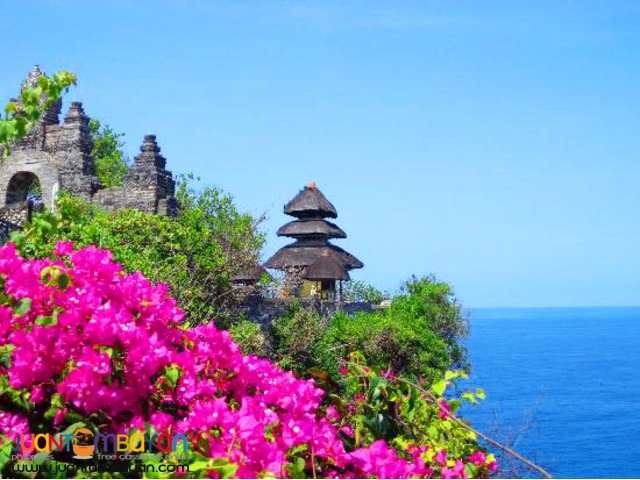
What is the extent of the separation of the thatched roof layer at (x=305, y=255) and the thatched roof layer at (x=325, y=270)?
0.62 metres

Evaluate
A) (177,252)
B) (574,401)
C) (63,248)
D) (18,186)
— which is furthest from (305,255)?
(574,401)

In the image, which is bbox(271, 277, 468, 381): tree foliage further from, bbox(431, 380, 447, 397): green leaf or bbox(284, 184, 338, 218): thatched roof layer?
bbox(431, 380, 447, 397): green leaf

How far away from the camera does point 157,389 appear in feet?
14.6

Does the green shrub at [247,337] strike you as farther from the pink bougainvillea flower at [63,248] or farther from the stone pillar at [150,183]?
the pink bougainvillea flower at [63,248]

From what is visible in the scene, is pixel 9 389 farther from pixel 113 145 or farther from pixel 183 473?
pixel 113 145

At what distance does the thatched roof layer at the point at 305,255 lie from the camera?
30312 millimetres

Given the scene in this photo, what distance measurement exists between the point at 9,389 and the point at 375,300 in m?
29.9

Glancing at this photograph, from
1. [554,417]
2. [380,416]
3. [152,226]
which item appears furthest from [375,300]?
[554,417]

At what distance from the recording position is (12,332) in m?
4.50

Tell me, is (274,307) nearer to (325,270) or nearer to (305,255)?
(325,270)

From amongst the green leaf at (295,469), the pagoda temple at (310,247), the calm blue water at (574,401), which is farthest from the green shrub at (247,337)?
the calm blue water at (574,401)

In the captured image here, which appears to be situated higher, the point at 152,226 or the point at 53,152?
the point at 53,152

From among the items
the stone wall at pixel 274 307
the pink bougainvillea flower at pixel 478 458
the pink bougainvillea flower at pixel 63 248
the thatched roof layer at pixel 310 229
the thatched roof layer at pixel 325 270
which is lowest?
the pink bougainvillea flower at pixel 478 458

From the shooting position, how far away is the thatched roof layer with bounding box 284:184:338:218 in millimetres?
31000
